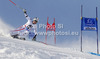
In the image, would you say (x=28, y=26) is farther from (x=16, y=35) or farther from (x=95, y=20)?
(x=95, y=20)

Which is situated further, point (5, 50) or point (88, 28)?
point (88, 28)

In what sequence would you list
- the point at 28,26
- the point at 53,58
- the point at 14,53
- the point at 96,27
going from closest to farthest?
the point at 14,53, the point at 53,58, the point at 28,26, the point at 96,27

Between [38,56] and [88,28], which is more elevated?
[88,28]

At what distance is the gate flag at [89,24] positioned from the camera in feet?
51.3

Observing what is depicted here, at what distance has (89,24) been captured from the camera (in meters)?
15.8

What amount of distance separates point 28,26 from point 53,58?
8331 mm

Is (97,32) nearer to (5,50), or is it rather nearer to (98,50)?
(98,50)

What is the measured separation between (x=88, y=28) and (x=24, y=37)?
20.5ft

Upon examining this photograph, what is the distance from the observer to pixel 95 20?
52.8 feet

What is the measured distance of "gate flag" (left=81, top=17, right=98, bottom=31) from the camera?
1563 cm

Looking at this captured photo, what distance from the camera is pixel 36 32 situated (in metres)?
15.4

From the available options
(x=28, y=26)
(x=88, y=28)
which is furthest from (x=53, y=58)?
(x=88, y=28)

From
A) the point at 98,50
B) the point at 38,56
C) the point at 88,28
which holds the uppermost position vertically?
the point at 88,28

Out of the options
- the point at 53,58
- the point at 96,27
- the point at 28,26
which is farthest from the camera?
the point at 96,27
